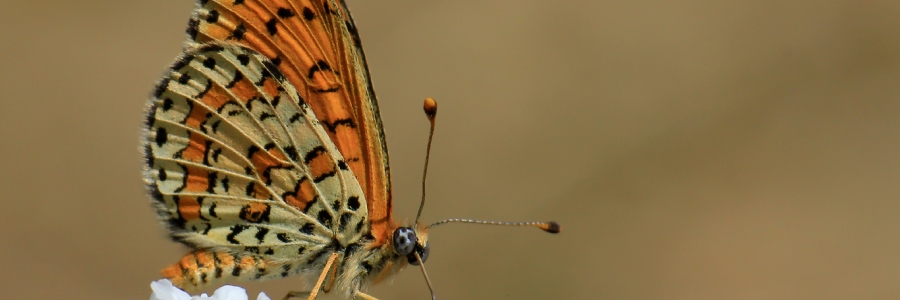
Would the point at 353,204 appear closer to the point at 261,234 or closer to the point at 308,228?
the point at 308,228

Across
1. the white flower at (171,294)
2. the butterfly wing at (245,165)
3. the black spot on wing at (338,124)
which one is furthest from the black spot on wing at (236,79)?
the white flower at (171,294)

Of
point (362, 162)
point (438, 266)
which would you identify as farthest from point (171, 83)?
point (438, 266)

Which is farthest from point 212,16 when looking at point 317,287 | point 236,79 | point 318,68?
point 317,287

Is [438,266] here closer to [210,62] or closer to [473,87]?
[473,87]

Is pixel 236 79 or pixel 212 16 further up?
pixel 212 16

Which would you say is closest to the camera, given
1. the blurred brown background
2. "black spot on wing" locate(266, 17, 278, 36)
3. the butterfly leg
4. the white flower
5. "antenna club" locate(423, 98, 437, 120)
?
the white flower

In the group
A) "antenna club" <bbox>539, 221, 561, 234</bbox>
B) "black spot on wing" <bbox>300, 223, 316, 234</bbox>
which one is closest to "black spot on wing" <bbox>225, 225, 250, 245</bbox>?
"black spot on wing" <bbox>300, 223, 316, 234</bbox>

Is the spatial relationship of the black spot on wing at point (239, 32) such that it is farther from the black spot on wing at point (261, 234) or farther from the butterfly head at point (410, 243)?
the butterfly head at point (410, 243)

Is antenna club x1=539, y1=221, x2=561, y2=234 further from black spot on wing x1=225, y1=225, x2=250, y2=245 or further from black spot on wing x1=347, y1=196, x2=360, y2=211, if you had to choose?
black spot on wing x1=225, y1=225, x2=250, y2=245
